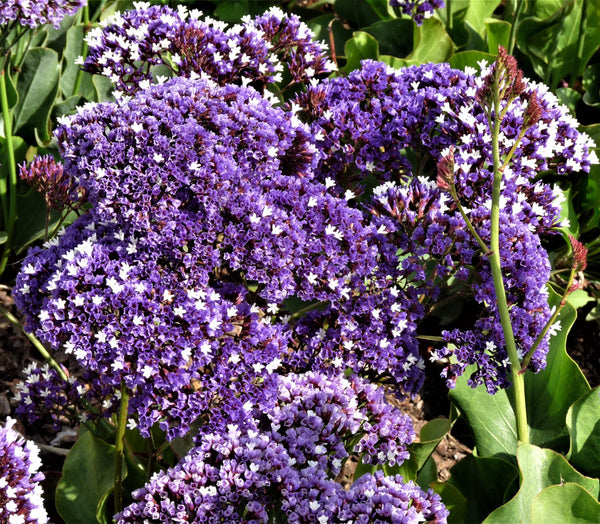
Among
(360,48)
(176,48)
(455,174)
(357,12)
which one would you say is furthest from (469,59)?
(176,48)

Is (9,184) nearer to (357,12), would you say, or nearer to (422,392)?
(422,392)

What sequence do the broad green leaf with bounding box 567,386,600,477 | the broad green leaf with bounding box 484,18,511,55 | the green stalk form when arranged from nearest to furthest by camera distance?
the green stalk → the broad green leaf with bounding box 567,386,600,477 → the broad green leaf with bounding box 484,18,511,55

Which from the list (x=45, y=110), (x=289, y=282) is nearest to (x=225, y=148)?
(x=289, y=282)

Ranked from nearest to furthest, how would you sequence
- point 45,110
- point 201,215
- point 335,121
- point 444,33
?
point 201,215
point 335,121
point 45,110
point 444,33

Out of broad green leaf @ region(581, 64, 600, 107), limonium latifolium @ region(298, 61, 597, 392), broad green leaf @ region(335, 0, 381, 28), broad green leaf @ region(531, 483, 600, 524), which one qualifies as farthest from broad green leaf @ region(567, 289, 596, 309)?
broad green leaf @ region(335, 0, 381, 28)

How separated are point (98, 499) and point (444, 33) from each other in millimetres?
2724

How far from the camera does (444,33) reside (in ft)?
12.3

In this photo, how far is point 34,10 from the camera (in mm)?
2395

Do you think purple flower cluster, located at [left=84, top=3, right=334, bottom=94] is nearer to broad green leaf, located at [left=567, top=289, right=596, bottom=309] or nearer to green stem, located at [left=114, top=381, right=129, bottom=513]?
green stem, located at [left=114, top=381, right=129, bottom=513]

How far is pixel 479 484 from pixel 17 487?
1458 mm

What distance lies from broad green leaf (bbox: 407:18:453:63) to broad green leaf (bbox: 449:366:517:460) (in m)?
1.82

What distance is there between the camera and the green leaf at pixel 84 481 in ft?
7.55

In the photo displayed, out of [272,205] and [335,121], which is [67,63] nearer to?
[335,121]

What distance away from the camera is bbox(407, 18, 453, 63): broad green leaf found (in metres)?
3.72
